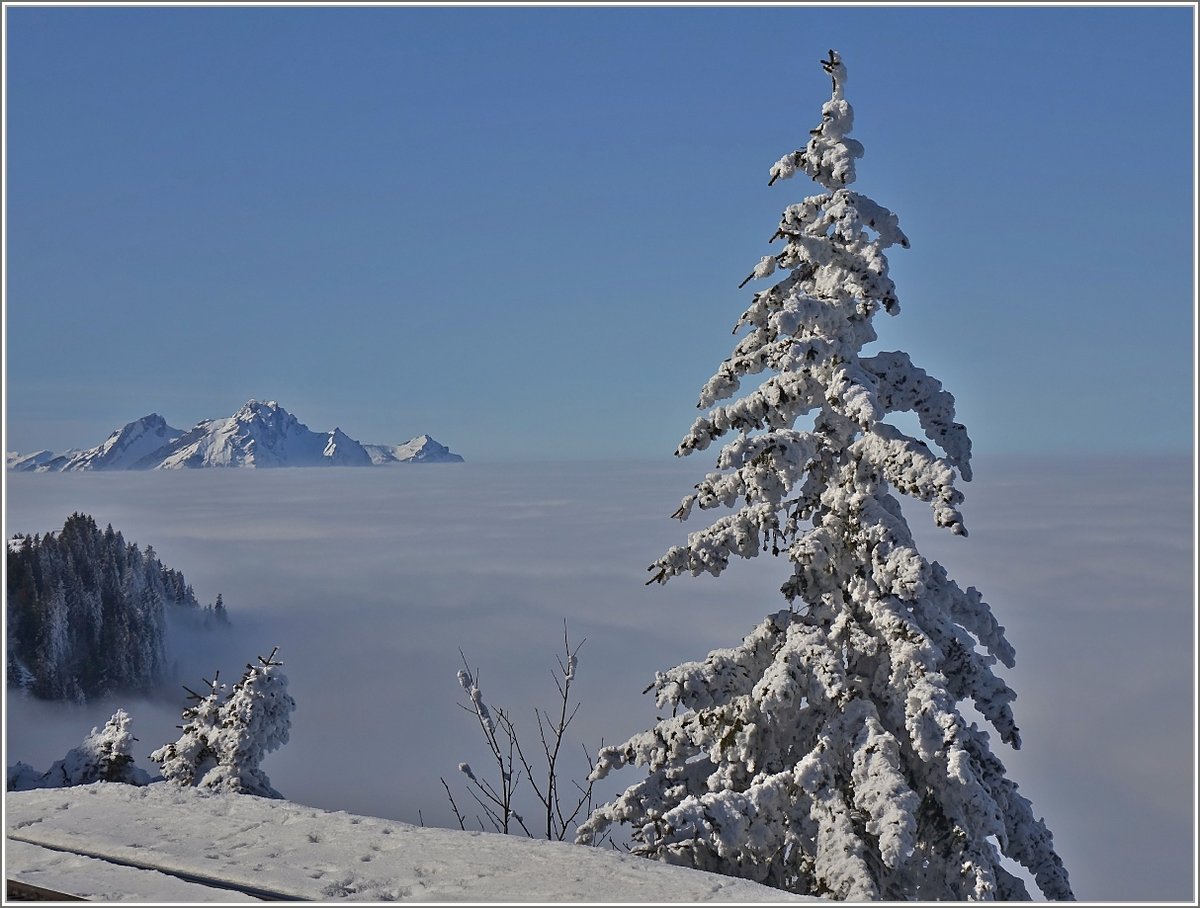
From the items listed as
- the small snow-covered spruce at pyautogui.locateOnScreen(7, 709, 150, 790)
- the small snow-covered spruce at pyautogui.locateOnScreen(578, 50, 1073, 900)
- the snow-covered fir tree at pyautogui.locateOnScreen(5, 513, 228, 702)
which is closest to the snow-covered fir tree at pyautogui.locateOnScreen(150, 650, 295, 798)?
the small snow-covered spruce at pyautogui.locateOnScreen(7, 709, 150, 790)

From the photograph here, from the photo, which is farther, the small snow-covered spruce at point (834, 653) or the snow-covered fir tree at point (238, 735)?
the snow-covered fir tree at point (238, 735)

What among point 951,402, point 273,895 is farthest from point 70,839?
point 951,402

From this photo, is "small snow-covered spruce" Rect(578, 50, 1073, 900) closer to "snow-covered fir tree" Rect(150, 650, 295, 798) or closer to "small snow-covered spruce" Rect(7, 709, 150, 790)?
"snow-covered fir tree" Rect(150, 650, 295, 798)

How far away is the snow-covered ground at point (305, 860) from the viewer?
24.2 ft

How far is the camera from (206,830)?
862cm

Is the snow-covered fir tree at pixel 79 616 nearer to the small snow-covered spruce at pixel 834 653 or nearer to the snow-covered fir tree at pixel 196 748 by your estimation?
the snow-covered fir tree at pixel 196 748

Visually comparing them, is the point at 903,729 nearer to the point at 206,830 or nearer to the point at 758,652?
the point at 758,652

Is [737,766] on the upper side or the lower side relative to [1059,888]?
upper

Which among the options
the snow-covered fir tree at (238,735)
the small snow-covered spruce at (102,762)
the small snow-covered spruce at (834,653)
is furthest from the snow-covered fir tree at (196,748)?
the small snow-covered spruce at (834,653)

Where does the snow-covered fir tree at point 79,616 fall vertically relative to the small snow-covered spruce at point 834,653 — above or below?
below

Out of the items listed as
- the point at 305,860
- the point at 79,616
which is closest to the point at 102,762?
the point at 305,860

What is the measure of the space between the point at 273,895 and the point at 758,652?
5.29 m

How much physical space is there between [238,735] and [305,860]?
4291mm

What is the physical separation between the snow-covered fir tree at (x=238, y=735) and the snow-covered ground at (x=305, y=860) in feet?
8.43
